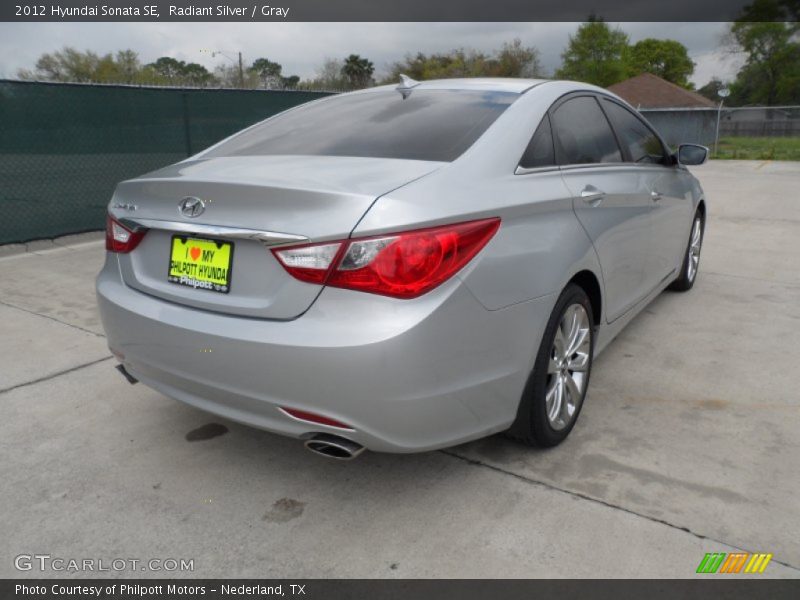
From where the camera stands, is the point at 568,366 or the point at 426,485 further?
the point at 568,366

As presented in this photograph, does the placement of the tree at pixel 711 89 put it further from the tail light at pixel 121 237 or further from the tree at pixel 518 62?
the tail light at pixel 121 237

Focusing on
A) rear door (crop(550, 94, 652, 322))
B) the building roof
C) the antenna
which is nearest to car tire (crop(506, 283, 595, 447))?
rear door (crop(550, 94, 652, 322))

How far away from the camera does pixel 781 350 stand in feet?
13.4

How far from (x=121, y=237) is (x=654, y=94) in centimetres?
5506

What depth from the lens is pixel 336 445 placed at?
2.24m

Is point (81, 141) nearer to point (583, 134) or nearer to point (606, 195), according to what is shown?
point (583, 134)

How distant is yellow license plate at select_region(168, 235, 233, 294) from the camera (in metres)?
2.33

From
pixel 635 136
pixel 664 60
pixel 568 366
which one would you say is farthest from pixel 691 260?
pixel 664 60

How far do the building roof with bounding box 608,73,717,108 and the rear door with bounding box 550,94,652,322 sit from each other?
163ft

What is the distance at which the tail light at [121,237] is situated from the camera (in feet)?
8.69

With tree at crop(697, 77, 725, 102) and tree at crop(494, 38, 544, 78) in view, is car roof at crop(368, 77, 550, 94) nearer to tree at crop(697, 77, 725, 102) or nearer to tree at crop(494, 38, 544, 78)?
tree at crop(494, 38, 544, 78)

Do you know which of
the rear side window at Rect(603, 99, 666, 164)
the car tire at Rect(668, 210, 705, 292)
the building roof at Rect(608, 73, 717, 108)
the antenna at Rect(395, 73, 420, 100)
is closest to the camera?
the antenna at Rect(395, 73, 420, 100)
